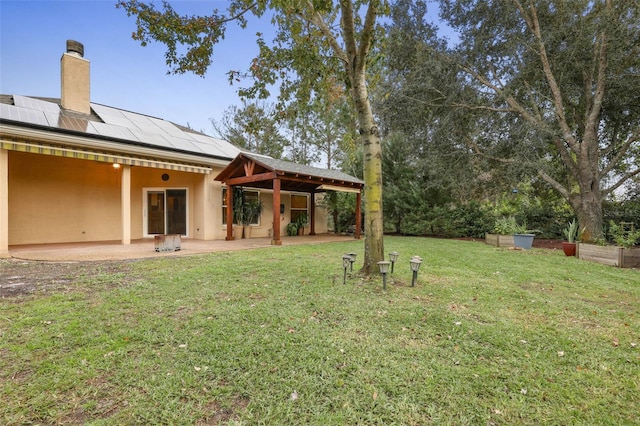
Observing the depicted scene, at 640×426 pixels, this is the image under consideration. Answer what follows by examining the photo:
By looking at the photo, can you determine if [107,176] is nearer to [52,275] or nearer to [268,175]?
[268,175]

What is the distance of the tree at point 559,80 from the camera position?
1038 centimetres

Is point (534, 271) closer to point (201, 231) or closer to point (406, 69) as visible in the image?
point (406, 69)

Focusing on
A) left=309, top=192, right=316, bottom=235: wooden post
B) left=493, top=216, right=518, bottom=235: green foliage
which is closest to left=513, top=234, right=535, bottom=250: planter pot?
left=493, top=216, right=518, bottom=235: green foliage

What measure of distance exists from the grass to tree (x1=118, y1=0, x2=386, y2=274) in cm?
211

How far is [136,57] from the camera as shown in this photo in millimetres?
14789

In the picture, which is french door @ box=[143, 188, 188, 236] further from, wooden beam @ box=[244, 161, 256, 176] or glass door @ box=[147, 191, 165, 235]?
wooden beam @ box=[244, 161, 256, 176]

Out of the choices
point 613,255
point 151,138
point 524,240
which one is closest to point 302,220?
point 151,138

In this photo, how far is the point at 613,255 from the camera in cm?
757

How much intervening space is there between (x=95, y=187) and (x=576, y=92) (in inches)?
740

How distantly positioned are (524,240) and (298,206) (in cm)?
982

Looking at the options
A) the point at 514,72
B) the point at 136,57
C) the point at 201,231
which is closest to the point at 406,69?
the point at 514,72

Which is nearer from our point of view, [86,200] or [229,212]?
[86,200]

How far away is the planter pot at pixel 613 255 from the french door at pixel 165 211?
45.7ft

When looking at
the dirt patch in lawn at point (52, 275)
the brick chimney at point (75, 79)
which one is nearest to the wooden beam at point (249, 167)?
the dirt patch in lawn at point (52, 275)
